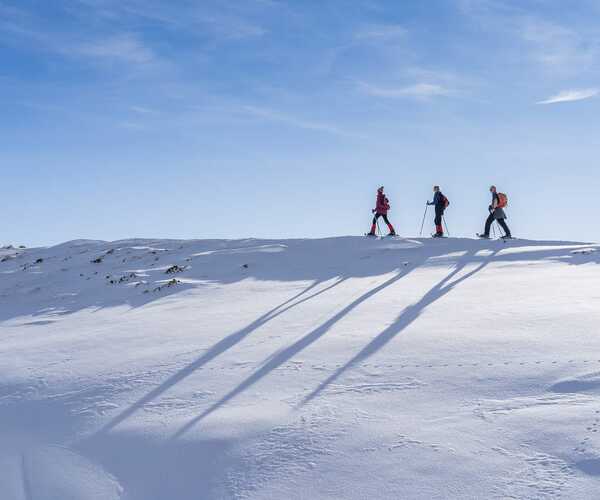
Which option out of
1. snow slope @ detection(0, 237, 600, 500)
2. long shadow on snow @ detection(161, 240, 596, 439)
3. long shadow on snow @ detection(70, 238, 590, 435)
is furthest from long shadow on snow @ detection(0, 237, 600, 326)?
snow slope @ detection(0, 237, 600, 500)

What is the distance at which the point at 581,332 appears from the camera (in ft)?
26.8

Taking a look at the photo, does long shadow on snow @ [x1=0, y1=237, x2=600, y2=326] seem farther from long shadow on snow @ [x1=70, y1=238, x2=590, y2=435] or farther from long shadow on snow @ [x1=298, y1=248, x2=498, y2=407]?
long shadow on snow @ [x1=298, y1=248, x2=498, y2=407]

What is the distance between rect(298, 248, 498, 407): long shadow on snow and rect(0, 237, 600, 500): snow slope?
0.16ft

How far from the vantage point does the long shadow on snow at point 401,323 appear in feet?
23.5

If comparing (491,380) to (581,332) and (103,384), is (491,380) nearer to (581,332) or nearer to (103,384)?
(581,332)

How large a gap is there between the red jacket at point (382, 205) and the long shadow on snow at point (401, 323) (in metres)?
5.81

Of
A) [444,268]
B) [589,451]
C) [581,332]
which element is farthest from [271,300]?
[589,451]

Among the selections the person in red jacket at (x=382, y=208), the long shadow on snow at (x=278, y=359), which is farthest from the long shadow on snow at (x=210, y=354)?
the person in red jacket at (x=382, y=208)

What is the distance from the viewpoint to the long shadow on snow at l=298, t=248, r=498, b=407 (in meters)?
7.16

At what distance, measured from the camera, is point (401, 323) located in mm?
9594

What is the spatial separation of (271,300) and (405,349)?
5.04 m

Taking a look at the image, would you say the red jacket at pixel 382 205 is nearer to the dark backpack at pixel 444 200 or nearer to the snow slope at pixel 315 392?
the dark backpack at pixel 444 200

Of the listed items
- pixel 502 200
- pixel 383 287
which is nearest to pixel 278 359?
pixel 383 287

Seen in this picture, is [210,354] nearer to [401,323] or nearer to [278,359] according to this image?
[278,359]
